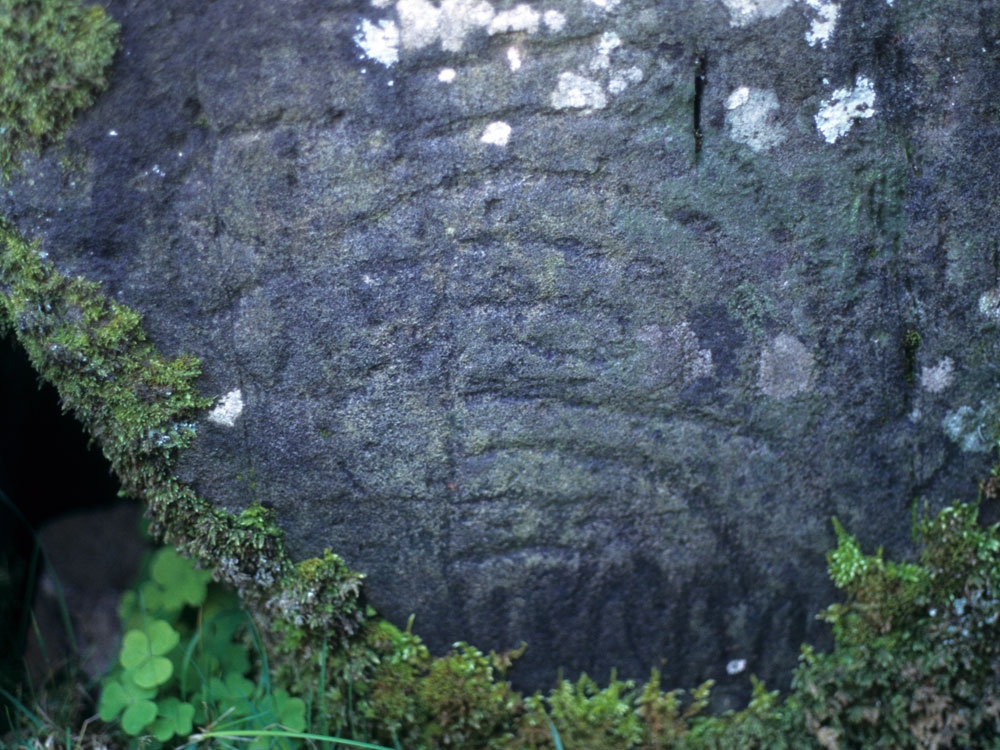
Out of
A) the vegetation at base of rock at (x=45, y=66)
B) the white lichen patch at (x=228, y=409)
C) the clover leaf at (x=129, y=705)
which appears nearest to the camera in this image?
the vegetation at base of rock at (x=45, y=66)

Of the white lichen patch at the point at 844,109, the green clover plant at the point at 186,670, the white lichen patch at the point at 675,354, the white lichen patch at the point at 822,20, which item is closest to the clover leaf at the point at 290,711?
the green clover plant at the point at 186,670

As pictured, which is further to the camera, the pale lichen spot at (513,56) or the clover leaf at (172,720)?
the clover leaf at (172,720)

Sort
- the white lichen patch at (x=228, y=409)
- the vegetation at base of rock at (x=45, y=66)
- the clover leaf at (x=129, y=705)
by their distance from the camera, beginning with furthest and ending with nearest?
the clover leaf at (x=129, y=705)
the white lichen patch at (x=228, y=409)
the vegetation at base of rock at (x=45, y=66)

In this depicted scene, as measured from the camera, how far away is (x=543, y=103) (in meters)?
1.43

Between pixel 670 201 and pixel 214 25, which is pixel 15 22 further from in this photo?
pixel 670 201

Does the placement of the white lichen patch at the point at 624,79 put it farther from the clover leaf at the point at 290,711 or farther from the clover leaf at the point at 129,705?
the clover leaf at the point at 129,705

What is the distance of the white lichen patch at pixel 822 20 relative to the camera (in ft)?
4.66

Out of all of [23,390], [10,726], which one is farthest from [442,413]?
[23,390]

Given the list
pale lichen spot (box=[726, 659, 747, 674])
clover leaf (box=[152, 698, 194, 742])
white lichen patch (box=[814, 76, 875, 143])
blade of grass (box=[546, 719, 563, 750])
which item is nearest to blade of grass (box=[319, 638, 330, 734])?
clover leaf (box=[152, 698, 194, 742])

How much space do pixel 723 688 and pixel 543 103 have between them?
133 centimetres

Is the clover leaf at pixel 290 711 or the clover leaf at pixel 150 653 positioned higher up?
the clover leaf at pixel 150 653

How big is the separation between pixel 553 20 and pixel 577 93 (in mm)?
137

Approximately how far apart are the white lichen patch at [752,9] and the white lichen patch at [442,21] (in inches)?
17.9

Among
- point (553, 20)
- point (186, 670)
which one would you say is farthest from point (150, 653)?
point (553, 20)
